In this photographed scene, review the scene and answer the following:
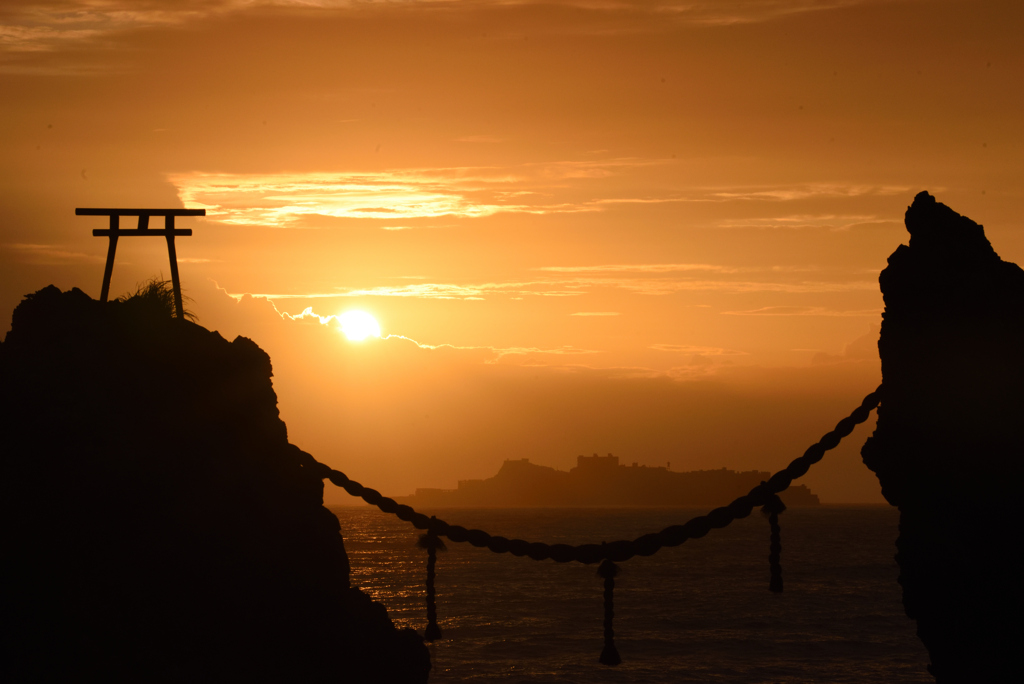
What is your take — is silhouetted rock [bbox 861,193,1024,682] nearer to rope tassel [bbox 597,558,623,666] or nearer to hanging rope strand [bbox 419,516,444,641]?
rope tassel [bbox 597,558,623,666]

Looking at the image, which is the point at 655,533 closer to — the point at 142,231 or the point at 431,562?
the point at 431,562

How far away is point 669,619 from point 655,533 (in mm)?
56974

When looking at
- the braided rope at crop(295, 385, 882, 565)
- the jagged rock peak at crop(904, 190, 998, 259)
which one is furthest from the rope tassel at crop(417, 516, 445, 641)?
the jagged rock peak at crop(904, 190, 998, 259)

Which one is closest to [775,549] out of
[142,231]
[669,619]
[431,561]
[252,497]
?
[431,561]

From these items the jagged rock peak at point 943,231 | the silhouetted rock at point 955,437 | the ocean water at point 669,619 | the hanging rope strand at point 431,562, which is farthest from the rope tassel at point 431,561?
the ocean water at point 669,619

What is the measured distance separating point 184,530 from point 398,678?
5.36 meters

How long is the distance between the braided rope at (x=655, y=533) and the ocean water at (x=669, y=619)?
3474cm

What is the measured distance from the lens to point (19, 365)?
35.3ft

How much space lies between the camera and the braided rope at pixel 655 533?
9.25 m

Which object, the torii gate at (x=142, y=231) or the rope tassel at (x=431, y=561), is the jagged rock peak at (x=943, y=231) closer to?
the rope tassel at (x=431, y=561)

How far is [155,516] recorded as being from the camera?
1082 centimetres

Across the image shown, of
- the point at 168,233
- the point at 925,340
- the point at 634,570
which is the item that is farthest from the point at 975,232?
the point at 634,570

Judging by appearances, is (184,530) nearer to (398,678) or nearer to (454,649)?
(398,678)

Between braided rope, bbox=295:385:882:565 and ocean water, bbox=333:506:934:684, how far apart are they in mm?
34737
